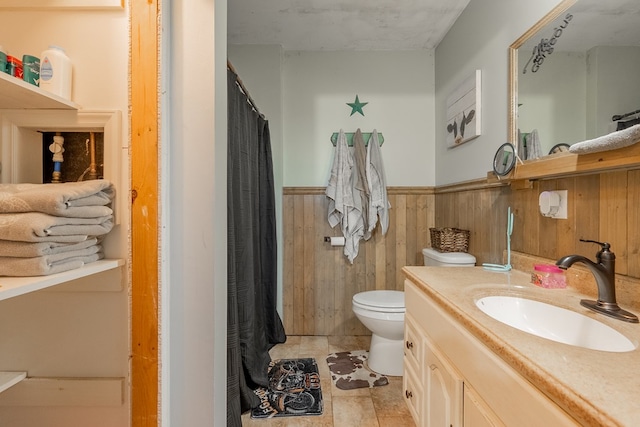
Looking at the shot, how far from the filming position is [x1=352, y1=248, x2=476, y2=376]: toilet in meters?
1.76

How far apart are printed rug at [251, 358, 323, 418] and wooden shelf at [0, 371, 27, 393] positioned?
39.4 inches

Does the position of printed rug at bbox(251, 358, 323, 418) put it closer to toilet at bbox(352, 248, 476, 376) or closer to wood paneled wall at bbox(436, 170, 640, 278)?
toilet at bbox(352, 248, 476, 376)

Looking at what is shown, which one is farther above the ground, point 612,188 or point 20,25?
point 20,25

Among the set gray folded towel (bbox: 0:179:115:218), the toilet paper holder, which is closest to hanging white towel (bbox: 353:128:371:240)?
the toilet paper holder

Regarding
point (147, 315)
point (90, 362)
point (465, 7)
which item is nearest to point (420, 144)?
point (465, 7)

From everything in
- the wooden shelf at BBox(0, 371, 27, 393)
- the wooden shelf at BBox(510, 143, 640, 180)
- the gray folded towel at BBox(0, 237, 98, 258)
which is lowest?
the wooden shelf at BBox(0, 371, 27, 393)

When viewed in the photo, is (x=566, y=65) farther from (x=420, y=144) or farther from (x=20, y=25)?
(x=20, y=25)

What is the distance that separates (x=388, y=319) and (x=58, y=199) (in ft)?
5.26

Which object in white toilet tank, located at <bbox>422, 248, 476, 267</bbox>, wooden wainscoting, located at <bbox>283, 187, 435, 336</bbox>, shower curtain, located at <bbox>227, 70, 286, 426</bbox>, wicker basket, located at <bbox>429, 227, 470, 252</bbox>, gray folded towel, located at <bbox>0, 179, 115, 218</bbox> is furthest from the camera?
wooden wainscoting, located at <bbox>283, 187, 435, 336</bbox>

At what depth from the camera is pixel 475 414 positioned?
2.40 feet

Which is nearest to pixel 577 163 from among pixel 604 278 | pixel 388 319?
pixel 604 278

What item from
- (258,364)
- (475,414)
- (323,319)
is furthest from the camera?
(323,319)

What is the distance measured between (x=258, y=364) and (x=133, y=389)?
94 centimetres

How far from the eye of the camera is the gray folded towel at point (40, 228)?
65 cm
